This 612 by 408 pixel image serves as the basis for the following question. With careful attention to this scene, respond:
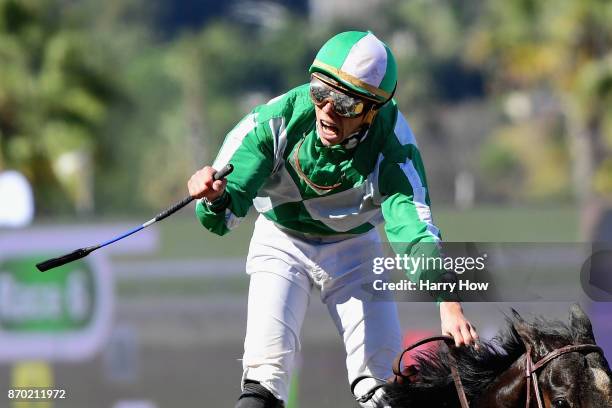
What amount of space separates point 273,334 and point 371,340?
0.37 m

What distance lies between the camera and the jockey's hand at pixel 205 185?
15.3 feet

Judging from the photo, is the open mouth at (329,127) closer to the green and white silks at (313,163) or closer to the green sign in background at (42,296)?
the green and white silks at (313,163)

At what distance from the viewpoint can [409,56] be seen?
64500mm

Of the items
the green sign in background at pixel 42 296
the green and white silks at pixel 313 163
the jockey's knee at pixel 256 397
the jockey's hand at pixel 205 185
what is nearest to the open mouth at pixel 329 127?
the green and white silks at pixel 313 163

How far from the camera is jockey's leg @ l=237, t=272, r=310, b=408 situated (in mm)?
4887

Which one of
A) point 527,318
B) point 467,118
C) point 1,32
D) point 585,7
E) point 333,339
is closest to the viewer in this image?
point 527,318

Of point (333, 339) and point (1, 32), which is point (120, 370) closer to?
point (333, 339)

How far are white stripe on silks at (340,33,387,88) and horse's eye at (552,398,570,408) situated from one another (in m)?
1.37

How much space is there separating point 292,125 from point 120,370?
5.85 metres

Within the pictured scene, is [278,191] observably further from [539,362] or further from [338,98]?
[539,362]

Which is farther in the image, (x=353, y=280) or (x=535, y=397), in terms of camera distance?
(x=353, y=280)

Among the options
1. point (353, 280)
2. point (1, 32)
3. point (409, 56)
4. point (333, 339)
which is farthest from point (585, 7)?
point (409, 56)

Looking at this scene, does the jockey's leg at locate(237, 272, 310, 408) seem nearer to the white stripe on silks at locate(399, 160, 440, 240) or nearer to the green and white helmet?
the white stripe on silks at locate(399, 160, 440, 240)

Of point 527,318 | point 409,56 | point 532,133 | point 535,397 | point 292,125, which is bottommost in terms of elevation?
point 535,397
